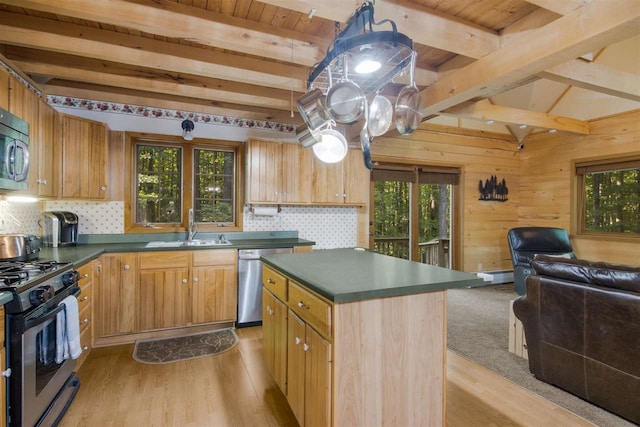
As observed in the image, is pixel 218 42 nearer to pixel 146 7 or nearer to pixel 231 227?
pixel 146 7

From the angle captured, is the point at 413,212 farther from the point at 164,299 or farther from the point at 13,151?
the point at 13,151

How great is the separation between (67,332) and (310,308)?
5.08ft

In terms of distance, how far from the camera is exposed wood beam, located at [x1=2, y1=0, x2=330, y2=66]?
185 centimetres

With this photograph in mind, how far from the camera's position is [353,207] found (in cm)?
461

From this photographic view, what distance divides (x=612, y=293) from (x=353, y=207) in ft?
9.89

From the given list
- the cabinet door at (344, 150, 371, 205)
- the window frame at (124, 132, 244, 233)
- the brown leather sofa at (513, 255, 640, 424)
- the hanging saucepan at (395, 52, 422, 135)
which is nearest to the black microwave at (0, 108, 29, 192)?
the window frame at (124, 132, 244, 233)

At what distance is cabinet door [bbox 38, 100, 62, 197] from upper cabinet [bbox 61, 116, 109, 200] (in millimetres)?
72

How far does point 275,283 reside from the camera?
7.30 ft

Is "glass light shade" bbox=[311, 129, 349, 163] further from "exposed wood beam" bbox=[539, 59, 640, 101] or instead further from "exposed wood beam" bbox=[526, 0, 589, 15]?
"exposed wood beam" bbox=[539, 59, 640, 101]

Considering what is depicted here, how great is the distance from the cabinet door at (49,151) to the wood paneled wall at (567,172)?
21.5ft

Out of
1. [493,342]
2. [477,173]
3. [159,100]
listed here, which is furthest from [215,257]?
[477,173]

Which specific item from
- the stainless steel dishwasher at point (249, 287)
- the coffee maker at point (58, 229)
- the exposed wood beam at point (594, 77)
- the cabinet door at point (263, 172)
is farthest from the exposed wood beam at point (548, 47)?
the coffee maker at point (58, 229)

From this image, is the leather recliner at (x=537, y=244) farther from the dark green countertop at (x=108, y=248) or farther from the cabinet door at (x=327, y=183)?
the dark green countertop at (x=108, y=248)

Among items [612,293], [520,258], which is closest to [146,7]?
[612,293]
